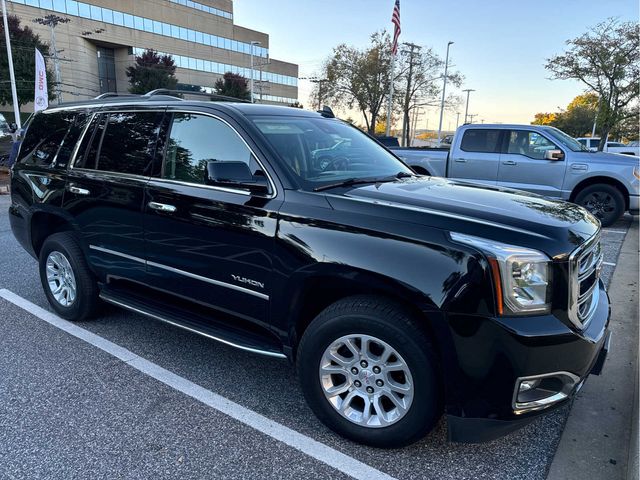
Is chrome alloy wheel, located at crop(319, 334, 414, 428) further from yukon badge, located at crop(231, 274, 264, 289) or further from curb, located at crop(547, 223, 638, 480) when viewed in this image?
curb, located at crop(547, 223, 638, 480)

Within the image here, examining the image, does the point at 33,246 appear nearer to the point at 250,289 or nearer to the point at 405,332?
the point at 250,289

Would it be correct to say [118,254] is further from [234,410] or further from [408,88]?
[408,88]

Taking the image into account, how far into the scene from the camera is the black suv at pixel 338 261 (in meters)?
2.18

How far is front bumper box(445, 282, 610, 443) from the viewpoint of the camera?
2111 mm

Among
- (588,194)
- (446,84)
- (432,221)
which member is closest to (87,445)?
(432,221)

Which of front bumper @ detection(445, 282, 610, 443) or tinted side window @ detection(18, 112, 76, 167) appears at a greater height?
tinted side window @ detection(18, 112, 76, 167)

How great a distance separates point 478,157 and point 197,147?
753cm

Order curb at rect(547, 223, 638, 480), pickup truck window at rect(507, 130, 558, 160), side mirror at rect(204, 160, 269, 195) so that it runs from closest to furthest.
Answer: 1. curb at rect(547, 223, 638, 480)
2. side mirror at rect(204, 160, 269, 195)
3. pickup truck window at rect(507, 130, 558, 160)

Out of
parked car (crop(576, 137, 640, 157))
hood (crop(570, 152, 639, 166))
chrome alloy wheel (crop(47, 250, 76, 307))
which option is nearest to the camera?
chrome alloy wheel (crop(47, 250, 76, 307))

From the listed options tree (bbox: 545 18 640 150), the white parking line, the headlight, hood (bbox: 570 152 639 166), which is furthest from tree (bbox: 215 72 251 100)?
the headlight

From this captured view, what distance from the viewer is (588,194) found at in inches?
343

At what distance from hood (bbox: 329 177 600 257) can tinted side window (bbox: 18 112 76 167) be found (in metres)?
2.90

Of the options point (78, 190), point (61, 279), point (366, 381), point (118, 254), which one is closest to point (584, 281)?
point (366, 381)

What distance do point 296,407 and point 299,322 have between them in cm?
59
